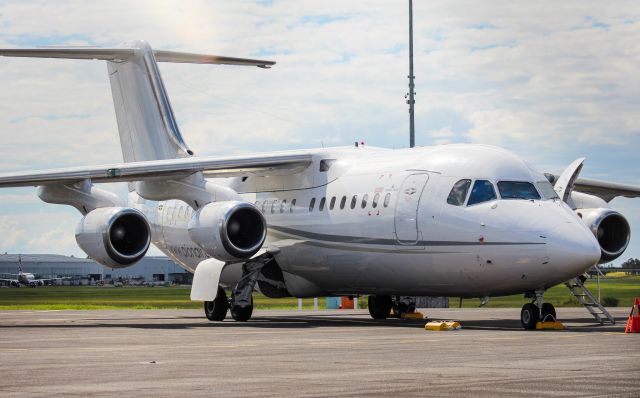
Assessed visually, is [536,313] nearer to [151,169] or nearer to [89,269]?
[151,169]

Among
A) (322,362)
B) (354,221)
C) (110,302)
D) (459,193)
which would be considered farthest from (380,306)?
(110,302)

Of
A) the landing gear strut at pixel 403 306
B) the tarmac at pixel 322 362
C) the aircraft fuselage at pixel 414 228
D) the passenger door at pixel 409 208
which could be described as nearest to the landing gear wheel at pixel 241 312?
the aircraft fuselage at pixel 414 228

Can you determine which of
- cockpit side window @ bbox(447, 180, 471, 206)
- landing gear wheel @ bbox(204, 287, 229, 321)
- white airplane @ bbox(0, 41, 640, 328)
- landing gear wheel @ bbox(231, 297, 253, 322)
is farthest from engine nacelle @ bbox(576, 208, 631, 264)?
landing gear wheel @ bbox(204, 287, 229, 321)

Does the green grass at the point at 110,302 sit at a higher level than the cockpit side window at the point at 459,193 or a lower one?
lower

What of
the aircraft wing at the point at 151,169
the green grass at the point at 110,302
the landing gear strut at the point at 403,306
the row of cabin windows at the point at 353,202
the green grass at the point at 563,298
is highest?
the aircraft wing at the point at 151,169

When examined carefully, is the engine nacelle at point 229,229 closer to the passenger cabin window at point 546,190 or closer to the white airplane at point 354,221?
A: the white airplane at point 354,221

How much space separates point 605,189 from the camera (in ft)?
96.5

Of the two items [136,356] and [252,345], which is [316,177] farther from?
[136,356]

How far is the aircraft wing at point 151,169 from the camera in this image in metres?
25.7

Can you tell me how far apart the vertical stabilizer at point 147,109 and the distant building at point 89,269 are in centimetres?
10894

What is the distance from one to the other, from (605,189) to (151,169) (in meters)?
11.9

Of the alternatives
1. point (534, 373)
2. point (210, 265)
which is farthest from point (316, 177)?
point (534, 373)

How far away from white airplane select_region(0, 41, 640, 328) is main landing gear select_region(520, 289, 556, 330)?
38 millimetres

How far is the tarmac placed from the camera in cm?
1055
